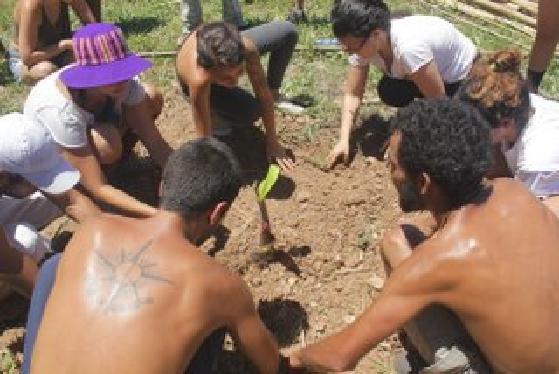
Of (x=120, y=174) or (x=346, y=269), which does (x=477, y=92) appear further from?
(x=120, y=174)

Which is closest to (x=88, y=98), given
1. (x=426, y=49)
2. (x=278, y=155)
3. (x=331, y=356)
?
(x=278, y=155)

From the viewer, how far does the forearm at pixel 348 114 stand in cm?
438

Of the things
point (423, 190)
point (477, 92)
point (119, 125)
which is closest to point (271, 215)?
point (119, 125)

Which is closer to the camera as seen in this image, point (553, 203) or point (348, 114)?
point (553, 203)

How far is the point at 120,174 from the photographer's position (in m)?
4.37

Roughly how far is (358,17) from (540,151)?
1163mm

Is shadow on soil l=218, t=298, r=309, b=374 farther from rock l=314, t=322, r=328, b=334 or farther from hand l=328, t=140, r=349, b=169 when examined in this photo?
hand l=328, t=140, r=349, b=169

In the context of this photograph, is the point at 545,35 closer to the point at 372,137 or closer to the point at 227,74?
the point at 372,137

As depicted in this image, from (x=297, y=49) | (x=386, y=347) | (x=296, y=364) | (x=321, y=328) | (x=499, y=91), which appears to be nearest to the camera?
(x=296, y=364)

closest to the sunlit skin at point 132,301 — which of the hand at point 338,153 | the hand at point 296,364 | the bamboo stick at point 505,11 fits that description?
the hand at point 296,364

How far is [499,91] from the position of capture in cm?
295

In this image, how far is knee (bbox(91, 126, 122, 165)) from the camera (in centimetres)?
373

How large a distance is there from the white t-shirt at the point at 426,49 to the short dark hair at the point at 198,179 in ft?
5.96

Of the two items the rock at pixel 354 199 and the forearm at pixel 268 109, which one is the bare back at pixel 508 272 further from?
the forearm at pixel 268 109
